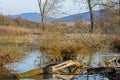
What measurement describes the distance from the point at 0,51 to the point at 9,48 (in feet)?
1.53

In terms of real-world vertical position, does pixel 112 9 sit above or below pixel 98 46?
above

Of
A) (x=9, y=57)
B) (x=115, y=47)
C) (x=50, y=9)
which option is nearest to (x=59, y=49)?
(x=9, y=57)

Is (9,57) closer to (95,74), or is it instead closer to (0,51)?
(0,51)

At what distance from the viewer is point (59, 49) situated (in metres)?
15.7

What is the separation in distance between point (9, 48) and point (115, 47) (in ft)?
39.7

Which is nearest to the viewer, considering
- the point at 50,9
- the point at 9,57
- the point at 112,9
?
the point at 112,9

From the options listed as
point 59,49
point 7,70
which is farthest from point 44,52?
point 7,70

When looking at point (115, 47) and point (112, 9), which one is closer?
point (112, 9)

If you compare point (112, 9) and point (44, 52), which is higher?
point (112, 9)

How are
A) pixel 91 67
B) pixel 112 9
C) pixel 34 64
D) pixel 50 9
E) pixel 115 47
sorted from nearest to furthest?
pixel 112 9 → pixel 91 67 → pixel 34 64 → pixel 115 47 → pixel 50 9

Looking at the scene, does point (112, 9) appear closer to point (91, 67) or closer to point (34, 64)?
point (91, 67)

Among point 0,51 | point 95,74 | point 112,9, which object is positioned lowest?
point 95,74

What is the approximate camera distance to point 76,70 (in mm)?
14070

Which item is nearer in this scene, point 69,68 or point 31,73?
point 31,73
